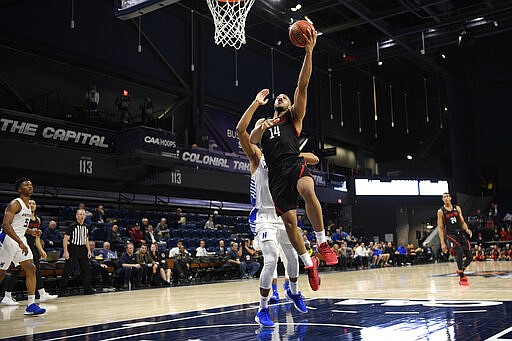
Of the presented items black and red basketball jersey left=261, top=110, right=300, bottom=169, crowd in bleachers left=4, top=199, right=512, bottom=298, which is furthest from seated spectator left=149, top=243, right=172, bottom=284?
black and red basketball jersey left=261, top=110, right=300, bottom=169

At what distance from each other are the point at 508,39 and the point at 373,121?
885 centimetres

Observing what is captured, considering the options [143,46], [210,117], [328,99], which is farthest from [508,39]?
[143,46]

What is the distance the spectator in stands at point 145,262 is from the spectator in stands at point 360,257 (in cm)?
998

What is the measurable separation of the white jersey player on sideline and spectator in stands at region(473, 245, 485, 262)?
67.6ft

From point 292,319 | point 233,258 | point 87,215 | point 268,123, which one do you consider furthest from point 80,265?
point 268,123

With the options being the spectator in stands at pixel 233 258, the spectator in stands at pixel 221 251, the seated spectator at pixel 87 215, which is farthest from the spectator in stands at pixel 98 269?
the spectator in stands at pixel 233 258

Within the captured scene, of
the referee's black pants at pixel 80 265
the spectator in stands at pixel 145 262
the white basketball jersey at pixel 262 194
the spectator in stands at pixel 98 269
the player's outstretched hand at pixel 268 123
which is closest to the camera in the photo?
the player's outstretched hand at pixel 268 123

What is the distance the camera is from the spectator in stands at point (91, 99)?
15870 mm

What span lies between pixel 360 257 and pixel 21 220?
15554 millimetres

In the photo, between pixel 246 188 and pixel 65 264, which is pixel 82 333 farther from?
pixel 246 188

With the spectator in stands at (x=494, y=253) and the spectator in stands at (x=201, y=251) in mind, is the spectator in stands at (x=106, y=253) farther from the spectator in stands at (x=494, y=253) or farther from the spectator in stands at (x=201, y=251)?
the spectator in stands at (x=494, y=253)

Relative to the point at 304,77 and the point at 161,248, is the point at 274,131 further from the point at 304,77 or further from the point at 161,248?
the point at 161,248

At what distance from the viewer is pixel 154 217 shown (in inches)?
653

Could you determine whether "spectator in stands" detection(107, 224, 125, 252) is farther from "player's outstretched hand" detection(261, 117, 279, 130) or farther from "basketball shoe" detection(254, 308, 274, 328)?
"player's outstretched hand" detection(261, 117, 279, 130)
